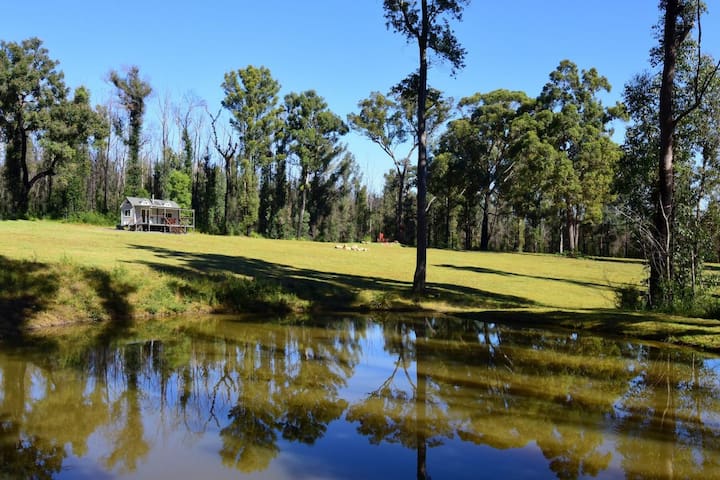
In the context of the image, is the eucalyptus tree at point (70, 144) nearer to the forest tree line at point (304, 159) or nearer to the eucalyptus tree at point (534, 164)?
the forest tree line at point (304, 159)

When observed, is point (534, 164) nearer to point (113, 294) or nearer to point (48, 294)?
point (113, 294)

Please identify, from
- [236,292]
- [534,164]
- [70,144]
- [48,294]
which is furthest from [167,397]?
[70,144]

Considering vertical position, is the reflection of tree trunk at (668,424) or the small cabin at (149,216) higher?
the small cabin at (149,216)

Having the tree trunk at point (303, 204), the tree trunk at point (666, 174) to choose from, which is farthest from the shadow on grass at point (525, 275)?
the tree trunk at point (303, 204)

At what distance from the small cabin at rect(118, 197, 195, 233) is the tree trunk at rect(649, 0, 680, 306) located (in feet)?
127

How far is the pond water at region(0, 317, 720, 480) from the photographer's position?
14.9ft

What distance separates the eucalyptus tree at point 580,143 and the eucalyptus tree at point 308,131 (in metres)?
24.7

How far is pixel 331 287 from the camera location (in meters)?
16.8

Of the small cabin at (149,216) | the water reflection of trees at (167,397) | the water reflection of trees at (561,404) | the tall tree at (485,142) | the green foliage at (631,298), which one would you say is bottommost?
the water reflection of trees at (167,397)

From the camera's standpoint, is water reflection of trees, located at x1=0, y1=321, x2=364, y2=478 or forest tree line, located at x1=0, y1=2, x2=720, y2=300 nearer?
water reflection of trees, located at x1=0, y1=321, x2=364, y2=478

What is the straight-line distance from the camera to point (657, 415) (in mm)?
5930

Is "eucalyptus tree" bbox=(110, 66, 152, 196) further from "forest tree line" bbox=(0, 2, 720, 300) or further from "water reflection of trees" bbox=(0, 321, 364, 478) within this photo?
"water reflection of trees" bbox=(0, 321, 364, 478)

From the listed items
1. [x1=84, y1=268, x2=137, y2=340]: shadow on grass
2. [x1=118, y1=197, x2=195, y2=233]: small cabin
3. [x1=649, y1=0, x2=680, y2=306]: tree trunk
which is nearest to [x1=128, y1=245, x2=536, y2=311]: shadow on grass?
[x1=84, y1=268, x2=137, y2=340]: shadow on grass

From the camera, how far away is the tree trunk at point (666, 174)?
1327 centimetres
